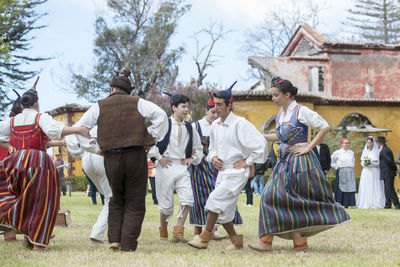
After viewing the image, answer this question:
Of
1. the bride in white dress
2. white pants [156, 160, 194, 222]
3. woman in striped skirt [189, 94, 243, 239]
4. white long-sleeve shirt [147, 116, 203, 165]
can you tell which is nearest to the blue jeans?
the bride in white dress

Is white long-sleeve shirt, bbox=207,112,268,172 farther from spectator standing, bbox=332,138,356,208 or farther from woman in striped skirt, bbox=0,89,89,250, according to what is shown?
spectator standing, bbox=332,138,356,208

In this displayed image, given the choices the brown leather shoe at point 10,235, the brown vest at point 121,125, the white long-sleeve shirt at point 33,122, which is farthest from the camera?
the brown leather shoe at point 10,235

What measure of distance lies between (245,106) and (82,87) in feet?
55.7

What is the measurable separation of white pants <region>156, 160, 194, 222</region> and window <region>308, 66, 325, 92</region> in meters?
Result: 28.5

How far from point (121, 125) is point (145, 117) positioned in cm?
29

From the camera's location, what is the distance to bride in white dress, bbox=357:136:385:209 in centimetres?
1734

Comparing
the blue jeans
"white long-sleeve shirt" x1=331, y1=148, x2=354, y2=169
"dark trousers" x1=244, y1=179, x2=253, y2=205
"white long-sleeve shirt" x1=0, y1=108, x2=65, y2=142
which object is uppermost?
"white long-sleeve shirt" x1=0, y1=108, x2=65, y2=142

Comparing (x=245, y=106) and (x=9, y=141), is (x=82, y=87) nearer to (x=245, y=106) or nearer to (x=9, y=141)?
(x=245, y=106)

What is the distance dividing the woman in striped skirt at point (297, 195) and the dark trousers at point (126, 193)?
132cm

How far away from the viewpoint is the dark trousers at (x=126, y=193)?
671 cm

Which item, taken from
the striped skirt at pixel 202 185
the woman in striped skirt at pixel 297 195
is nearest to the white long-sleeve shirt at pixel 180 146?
the striped skirt at pixel 202 185

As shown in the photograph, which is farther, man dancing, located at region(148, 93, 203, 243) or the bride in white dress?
the bride in white dress

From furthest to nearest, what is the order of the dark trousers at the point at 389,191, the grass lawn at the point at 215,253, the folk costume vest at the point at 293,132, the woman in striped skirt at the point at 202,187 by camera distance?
the dark trousers at the point at 389,191, the woman in striped skirt at the point at 202,187, the folk costume vest at the point at 293,132, the grass lawn at the point at 215,253

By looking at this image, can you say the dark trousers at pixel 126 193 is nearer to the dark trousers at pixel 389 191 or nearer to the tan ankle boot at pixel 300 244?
the tan ankle boot at pixel 300 244
